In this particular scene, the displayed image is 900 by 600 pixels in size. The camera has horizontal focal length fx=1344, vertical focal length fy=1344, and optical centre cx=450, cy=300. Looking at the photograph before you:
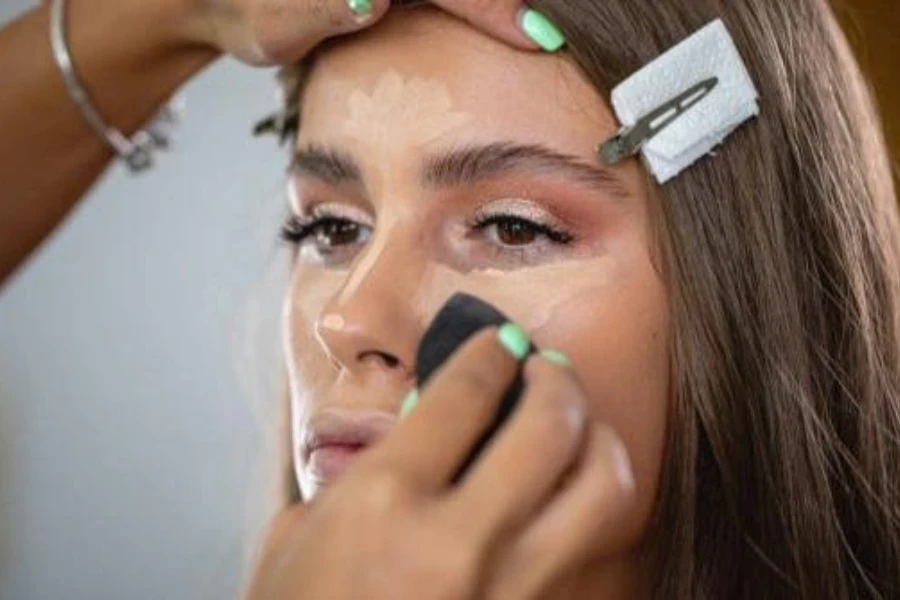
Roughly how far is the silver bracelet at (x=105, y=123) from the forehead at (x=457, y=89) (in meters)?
0.21

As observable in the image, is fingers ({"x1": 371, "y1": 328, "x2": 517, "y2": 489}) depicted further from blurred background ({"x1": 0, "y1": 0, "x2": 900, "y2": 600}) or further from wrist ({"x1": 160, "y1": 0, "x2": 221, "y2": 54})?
blurred background ({"x1": 0, "y1": 0, "x2": 900, "y2": 600})

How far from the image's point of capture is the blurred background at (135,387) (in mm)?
2404

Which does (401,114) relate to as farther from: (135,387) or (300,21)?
(135,387)

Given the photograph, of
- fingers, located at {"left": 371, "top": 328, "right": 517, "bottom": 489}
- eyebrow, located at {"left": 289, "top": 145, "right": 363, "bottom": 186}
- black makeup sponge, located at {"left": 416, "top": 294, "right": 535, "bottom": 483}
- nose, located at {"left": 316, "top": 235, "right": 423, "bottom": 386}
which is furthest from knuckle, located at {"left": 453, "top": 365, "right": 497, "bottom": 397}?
eyebrow, located at {"left": 289, "top": 145, "right": 363, "bottom": 186}

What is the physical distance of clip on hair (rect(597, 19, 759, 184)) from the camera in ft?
3.19

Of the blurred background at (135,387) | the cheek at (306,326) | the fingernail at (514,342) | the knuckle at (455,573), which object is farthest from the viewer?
the blurred background at (135,387)

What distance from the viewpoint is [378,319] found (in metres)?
0.95

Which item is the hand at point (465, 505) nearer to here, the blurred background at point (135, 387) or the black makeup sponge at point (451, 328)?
the black makeup sponge at point (451, 328)

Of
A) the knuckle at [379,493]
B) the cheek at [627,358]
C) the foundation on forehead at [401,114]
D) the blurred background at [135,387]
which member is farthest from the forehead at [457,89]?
the blurred background at [135,387]

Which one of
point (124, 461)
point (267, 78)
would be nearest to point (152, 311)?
point (124, 461)

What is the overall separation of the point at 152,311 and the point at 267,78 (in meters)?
0.48

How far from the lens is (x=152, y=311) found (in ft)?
7.97

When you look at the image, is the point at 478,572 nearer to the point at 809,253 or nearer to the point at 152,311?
the point at 809,253

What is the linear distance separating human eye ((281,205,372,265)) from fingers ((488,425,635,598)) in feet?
1.37
